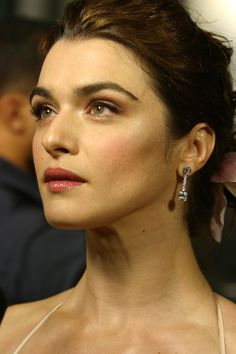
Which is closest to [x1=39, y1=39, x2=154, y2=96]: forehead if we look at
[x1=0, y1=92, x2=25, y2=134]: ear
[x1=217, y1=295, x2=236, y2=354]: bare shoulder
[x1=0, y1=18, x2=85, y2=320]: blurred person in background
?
[x1=217, y1=295, x2=236, y2=354]: bare shoulder

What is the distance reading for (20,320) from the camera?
184 centimetres

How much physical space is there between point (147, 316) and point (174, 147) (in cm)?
34

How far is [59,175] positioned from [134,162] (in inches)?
5.6

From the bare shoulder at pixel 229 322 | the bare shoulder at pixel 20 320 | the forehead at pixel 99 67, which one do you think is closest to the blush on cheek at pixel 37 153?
the forehead at pixel 99 67

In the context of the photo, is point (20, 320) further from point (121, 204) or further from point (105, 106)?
point (105, 106)

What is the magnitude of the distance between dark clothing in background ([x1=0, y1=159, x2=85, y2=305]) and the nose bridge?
60cm

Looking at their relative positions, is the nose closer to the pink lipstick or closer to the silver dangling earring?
the pink lipstick

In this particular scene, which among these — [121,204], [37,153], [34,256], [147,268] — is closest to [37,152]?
[37,153]

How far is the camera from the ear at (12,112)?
7.84 feet

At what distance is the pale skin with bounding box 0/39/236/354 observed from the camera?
5.08ft

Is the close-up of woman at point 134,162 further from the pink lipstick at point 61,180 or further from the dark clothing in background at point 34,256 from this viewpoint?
the dark clothing in background at point 34,256

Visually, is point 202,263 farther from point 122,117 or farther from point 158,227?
point 122,117

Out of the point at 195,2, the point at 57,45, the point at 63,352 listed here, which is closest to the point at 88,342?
the point at 63,352

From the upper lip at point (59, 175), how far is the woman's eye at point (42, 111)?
0.45 feet
